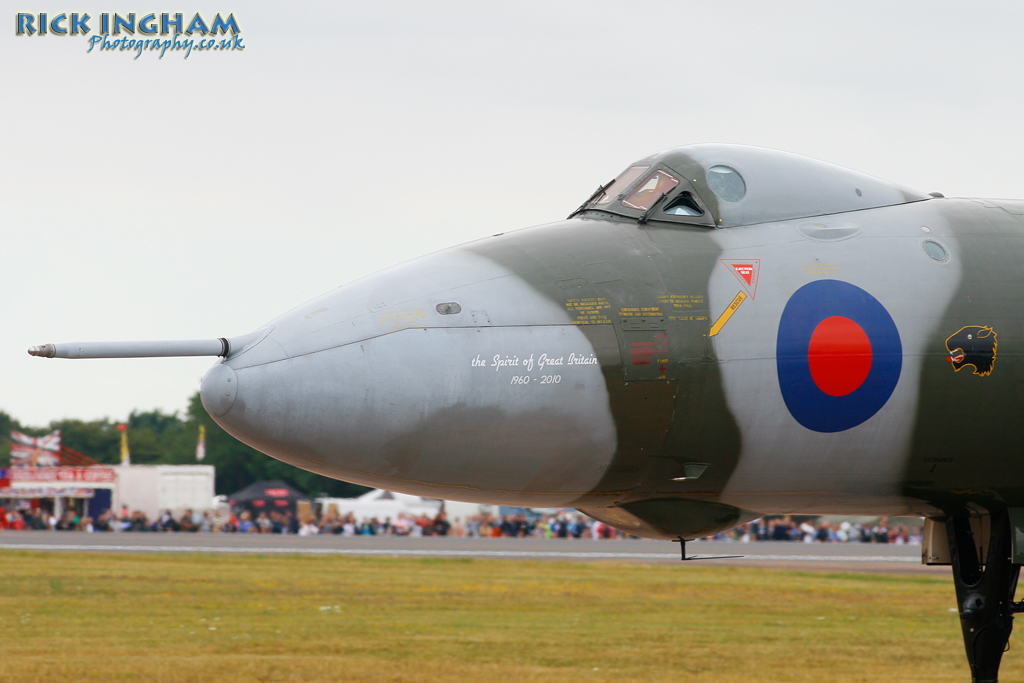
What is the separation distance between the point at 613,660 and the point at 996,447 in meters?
9.02

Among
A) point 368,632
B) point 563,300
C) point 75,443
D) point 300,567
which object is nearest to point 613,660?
point 368,632

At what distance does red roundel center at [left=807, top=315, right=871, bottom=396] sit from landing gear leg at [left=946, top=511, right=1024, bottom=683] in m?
1.63

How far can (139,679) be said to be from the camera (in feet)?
42.4

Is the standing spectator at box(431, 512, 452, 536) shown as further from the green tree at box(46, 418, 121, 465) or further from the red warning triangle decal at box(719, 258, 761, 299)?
the green tree at box(46, 418, 121, 465)

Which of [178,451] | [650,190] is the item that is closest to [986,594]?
[650,190]

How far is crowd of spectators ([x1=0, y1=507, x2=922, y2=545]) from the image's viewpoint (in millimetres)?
44625

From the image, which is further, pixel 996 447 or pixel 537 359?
pixel 996 447

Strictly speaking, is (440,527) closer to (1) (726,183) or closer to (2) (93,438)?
(1) (726,183)

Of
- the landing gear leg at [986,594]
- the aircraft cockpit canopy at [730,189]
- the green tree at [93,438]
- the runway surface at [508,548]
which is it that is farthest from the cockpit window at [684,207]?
the green tree at [93,438]

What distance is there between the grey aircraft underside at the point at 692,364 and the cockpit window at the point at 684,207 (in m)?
0.02

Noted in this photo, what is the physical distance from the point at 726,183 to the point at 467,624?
13097 millimetres

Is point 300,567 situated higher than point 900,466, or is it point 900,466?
point 900,466

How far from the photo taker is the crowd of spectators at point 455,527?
146ft

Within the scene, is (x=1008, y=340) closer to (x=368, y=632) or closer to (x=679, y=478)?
(x=679, y=478)
